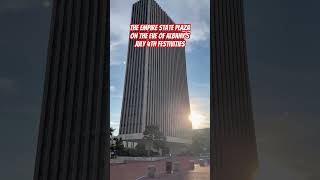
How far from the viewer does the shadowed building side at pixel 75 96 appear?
1688mm

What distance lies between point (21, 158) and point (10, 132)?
0.20 metres

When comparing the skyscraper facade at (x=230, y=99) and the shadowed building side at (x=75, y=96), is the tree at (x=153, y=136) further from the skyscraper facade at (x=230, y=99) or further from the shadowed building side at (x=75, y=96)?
the shadowed building side at (x=75, y=96)

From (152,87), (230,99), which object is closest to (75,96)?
(230,99)

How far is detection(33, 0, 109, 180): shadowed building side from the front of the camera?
66.5 inches

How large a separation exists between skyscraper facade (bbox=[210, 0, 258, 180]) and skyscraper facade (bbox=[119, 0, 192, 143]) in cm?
3437

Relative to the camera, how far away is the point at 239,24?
9.59 feet

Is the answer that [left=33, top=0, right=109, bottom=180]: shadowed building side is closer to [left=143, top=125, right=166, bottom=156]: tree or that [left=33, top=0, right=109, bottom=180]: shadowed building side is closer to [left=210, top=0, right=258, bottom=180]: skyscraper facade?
[left=210, top=0, right=258, bottom=180]: skyscraper facade

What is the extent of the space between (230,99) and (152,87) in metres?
36.8

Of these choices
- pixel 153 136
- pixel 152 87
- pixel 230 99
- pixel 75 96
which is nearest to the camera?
pixel 75 96

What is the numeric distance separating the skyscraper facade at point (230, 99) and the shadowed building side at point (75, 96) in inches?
49.8

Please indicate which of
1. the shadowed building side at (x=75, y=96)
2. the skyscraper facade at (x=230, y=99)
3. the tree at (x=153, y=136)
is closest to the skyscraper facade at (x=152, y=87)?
the tree at (x=153, y=136)

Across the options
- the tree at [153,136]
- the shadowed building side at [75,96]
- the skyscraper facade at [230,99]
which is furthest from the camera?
the tree at [153,136]

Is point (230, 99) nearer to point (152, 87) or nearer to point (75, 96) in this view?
point (75, 96)

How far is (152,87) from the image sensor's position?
129ft
